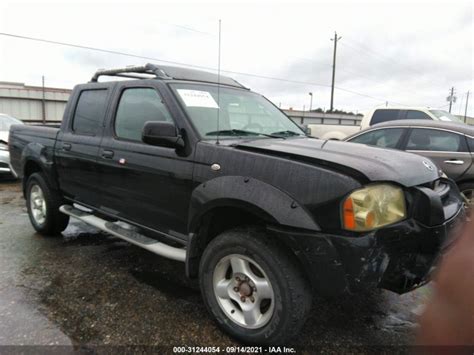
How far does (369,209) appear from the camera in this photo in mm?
2078

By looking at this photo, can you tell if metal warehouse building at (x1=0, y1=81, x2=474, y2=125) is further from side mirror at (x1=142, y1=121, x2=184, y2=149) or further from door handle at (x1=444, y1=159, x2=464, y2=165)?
side mirror at (x1=142, y1=121, x2=184, y2=149)

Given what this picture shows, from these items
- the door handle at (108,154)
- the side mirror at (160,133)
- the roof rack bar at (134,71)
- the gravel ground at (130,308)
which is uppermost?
the roof rack bar at (134,71)

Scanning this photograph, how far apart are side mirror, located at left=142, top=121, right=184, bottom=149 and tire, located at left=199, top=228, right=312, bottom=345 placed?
0.83 metres

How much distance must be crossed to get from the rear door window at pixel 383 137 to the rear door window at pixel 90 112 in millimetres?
4468

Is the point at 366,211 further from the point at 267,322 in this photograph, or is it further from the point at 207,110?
the point at 207,110

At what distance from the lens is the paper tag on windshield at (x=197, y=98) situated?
Result: 309cm

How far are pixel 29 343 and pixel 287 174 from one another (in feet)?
7.09

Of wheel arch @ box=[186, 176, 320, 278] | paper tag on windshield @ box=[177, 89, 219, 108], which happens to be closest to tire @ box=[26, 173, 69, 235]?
paper tag on windshield @ box=[177, 89, 219, 108]

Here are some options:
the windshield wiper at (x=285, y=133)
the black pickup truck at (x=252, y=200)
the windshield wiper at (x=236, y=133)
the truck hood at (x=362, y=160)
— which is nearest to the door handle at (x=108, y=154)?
the black pickup truck at (x=252, y=200)

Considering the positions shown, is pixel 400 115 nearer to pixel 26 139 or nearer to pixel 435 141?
pixel 435 141

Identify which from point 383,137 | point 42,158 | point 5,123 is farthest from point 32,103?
point 383,137

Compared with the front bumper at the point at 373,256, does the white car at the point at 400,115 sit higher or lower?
higher

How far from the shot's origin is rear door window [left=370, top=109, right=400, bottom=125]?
30.7 ft

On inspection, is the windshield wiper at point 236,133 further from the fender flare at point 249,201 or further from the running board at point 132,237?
the running board at point 132,237
